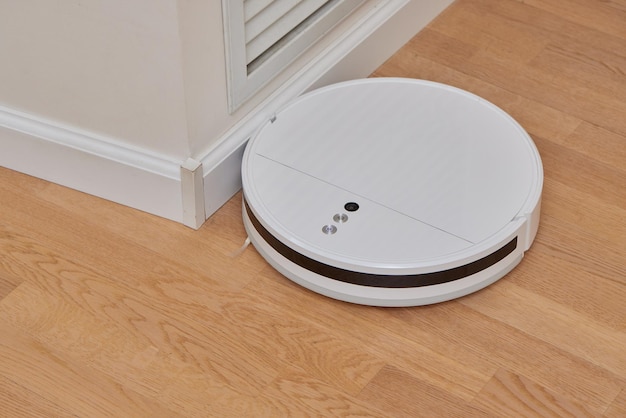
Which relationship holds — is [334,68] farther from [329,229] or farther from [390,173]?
[329,229]

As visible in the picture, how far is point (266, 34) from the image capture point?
1744mm

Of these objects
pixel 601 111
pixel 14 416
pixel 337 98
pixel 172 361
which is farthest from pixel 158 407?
pixel 601 111

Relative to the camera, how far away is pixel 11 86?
176 centimetres

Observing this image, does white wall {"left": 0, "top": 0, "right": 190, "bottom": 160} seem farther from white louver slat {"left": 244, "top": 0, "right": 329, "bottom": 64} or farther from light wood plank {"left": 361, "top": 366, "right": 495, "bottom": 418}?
light wood plank {"left": 361, "top": 366, "right": 495, "bottom": 418}

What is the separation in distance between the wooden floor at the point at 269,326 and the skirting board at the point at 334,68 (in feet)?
0.25

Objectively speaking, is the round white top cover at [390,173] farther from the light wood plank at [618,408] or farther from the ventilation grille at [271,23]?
the light wood plank at [618,408]

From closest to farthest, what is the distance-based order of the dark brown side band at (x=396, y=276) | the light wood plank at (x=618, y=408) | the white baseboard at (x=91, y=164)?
1. the light wood plank at (x=618, y=408)
2. the dark brown side band at (x=396, y=276)
3. the white baseboard at (x=91, y=164)

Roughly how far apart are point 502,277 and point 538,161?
0.69 ft

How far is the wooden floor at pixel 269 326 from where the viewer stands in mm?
1509

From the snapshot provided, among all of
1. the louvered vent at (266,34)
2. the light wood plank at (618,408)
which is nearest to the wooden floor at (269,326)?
the light wood plank at (618,408)

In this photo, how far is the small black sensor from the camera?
170 centimetres

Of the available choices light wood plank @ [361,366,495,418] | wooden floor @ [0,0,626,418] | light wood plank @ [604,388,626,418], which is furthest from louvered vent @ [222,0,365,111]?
light wood plank @ [604,388,626,418]

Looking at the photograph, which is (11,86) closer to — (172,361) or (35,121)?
(35,121)

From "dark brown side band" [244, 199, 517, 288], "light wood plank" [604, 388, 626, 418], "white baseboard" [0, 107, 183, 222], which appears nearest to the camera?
"light wood plank" [604, 388, 626, 418]
